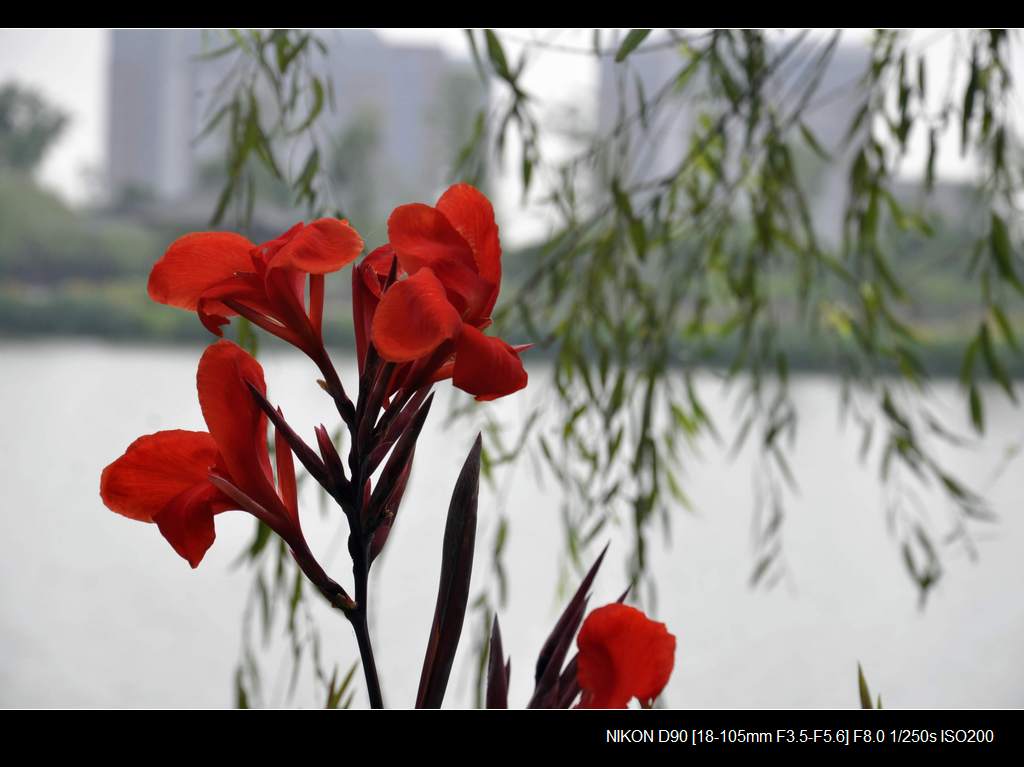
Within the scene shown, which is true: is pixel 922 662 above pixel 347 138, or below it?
below

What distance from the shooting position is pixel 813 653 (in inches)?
106

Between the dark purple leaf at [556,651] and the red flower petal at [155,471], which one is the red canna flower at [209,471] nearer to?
the red flower petal at [155,471]

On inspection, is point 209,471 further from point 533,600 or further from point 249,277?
point 533,600

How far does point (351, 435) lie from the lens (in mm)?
330

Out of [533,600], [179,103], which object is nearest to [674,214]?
[533,600]

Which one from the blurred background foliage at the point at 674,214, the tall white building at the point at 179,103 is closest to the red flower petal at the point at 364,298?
the blurred background foliage at the point at 674,214

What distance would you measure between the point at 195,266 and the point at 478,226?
0.10m

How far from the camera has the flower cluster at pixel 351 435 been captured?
0.33 meters

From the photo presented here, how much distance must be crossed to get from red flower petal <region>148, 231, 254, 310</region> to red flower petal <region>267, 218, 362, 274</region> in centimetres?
2

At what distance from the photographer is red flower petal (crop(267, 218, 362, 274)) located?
0.33 m

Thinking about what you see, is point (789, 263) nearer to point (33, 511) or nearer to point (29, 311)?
point (33, 511)

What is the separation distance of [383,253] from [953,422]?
6.17 m
